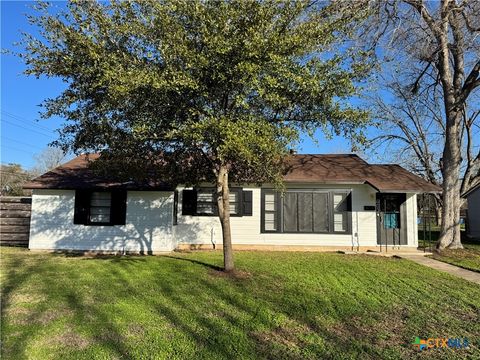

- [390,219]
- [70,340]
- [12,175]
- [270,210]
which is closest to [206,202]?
[270,210]

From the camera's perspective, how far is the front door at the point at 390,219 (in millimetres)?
14867

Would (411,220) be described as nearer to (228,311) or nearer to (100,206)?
(228,311)

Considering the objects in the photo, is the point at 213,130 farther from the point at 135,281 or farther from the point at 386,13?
the point at 386,13

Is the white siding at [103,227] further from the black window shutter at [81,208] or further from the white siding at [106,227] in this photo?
the black window shutter at [81,208]

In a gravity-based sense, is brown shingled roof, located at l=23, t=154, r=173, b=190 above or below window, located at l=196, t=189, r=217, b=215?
above

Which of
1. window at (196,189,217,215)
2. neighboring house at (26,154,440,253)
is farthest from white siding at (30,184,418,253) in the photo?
window at (196,189,217,215)

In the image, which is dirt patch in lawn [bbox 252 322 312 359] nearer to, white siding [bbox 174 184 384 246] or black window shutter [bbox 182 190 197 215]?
white siding [bbox 174 184 384 246]

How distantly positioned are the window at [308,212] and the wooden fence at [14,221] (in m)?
8.94

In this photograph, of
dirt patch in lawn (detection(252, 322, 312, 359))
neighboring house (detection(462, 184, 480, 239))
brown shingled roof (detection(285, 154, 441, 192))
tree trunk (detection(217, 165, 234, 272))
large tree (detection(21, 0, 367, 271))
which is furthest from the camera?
neighboring house (detection(462, 184, 480, 239))

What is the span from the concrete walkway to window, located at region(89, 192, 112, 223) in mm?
10191

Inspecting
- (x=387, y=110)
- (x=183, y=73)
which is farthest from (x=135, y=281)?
(x=387, y=110)

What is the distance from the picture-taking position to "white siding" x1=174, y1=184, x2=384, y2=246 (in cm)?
1483

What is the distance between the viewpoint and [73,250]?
1346cm

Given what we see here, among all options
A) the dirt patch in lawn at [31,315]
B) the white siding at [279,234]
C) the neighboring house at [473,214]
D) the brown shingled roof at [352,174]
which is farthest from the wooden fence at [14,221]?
the neighboring house at [473,214]
